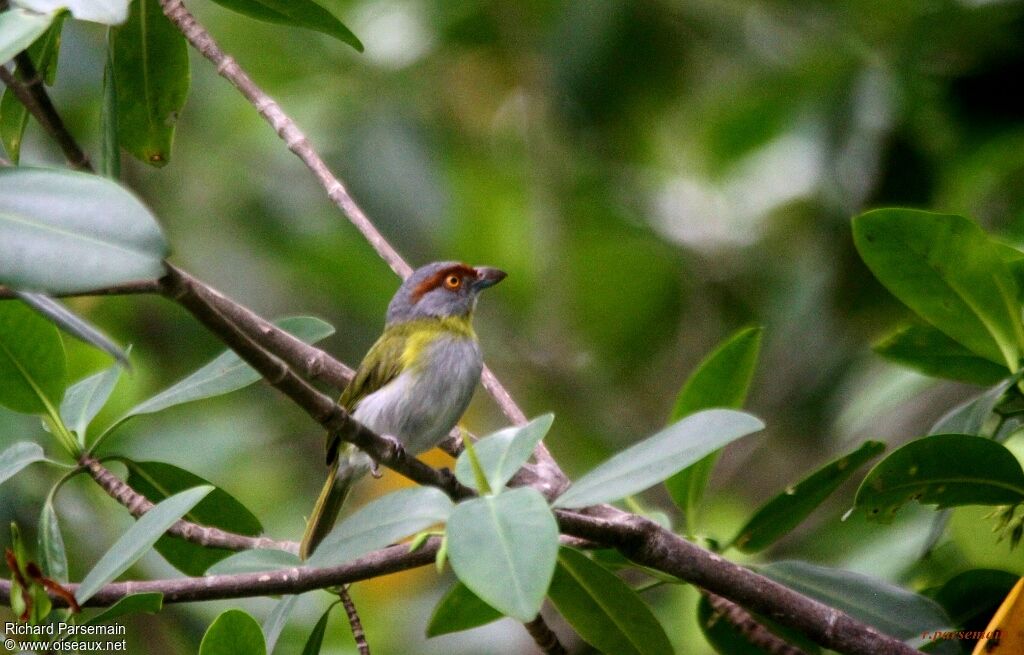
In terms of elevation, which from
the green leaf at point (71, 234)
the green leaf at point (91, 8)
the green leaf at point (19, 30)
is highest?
the green leaf at point (91, 8)

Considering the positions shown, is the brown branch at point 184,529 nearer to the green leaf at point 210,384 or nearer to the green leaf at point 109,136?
the green leaf at point 210,384

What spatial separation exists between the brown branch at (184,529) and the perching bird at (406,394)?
2.66 feet

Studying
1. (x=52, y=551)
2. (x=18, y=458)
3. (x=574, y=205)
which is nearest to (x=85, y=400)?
A: (x=18, y=458)

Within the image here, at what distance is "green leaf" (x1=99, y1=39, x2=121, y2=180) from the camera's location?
220 centimetres

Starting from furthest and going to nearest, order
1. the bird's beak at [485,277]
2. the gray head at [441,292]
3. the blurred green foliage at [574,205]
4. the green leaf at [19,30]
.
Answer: the blurred green foliage at [574,205]
the bird's beak at [485,277]
the gray head at [441,292]
the green leaf at [19,30]

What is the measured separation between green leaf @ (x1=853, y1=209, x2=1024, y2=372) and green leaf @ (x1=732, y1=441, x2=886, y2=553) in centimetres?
37

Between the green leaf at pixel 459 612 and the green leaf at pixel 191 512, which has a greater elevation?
the green leaf at pixel 191 512

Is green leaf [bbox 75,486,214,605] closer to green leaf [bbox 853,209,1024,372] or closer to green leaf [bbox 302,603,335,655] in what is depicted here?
green leaf [bbox 302,603,335,655]

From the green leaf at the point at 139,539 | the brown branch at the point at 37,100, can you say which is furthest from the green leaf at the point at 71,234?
the green leaf at the point at 139,539

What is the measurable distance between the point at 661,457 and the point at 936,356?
108 centimetres

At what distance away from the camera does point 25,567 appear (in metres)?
2.01

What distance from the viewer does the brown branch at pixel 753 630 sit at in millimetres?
2562

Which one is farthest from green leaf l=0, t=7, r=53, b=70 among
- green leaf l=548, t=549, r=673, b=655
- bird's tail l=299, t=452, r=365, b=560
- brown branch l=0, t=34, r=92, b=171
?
bird's tail l=299, t=452, r=365, b=560

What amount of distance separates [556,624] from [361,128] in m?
2.41
